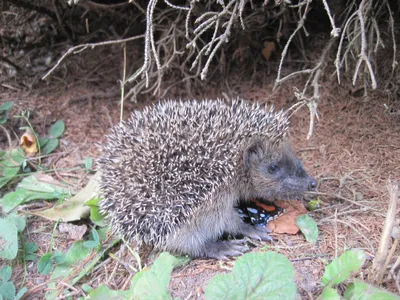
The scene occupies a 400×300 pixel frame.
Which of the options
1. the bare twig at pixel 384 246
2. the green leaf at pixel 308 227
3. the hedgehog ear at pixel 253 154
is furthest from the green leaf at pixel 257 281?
the hedgehog ear at pixel 253 154

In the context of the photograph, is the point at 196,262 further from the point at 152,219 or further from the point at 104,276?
the point at 104,276

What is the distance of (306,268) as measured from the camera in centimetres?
328

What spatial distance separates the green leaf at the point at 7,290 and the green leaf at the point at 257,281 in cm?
196

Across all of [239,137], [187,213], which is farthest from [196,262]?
[239,137]

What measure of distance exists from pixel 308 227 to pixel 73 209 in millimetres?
2450

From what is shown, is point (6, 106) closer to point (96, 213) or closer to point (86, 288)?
point (96, 213)

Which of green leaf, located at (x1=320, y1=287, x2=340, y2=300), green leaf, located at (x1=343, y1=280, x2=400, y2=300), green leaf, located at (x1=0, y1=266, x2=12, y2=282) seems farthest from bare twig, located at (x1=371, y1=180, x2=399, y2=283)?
green leaf, located at (x1=0, y1=266, x2=12, y2=282)

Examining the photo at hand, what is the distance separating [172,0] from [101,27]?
1528 mm

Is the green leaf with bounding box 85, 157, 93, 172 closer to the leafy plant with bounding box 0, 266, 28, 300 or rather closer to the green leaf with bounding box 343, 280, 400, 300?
the leafy plant with bounding box 0, 266, 28, 300

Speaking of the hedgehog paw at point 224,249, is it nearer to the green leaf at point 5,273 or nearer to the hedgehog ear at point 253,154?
the hedgehog ear at point 253,154

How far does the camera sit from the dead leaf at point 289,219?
3.84 meters

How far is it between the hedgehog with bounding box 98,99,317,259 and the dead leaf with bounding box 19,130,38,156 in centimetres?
182

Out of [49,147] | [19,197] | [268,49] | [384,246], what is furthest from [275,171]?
[49,147]

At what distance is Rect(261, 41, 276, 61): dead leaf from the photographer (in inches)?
237
